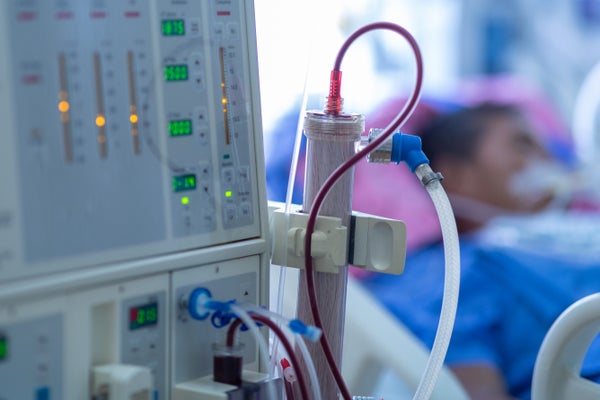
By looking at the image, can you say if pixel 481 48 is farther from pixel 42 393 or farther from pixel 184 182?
pixel 42 393

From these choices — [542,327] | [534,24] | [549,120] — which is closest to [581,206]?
[549,120]

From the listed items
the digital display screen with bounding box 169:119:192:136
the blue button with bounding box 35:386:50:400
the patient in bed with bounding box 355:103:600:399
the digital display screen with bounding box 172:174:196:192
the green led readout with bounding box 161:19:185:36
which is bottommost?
the patient in bed with bounding box 355:103:600:399

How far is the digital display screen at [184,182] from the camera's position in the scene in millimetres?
1064

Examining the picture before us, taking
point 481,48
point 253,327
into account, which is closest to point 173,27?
point 253,327

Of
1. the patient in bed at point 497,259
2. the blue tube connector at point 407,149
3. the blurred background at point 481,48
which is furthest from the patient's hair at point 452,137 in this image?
the blue tube connector at point 407,149

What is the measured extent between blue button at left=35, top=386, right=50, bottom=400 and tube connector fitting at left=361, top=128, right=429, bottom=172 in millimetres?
518

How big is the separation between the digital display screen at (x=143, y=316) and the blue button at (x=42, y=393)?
0.42 feet

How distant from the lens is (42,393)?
0.93 metres

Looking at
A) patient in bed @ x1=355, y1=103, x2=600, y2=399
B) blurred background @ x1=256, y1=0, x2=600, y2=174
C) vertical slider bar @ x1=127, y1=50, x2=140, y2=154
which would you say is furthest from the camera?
blurred background @ x1=256, y1=0, x2=600, y2=174

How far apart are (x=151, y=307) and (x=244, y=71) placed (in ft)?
1.12

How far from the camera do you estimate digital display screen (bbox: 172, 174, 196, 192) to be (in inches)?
41.9

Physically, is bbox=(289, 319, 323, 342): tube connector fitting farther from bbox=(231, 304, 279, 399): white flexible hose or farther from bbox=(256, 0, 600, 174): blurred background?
bbox=(256, 0, 600, 174): blurred background

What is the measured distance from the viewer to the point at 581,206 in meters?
3.66

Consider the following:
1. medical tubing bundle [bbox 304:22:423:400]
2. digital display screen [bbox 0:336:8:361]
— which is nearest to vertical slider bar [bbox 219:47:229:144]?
medical tubing bundle [bbox 304:22:423:400]
